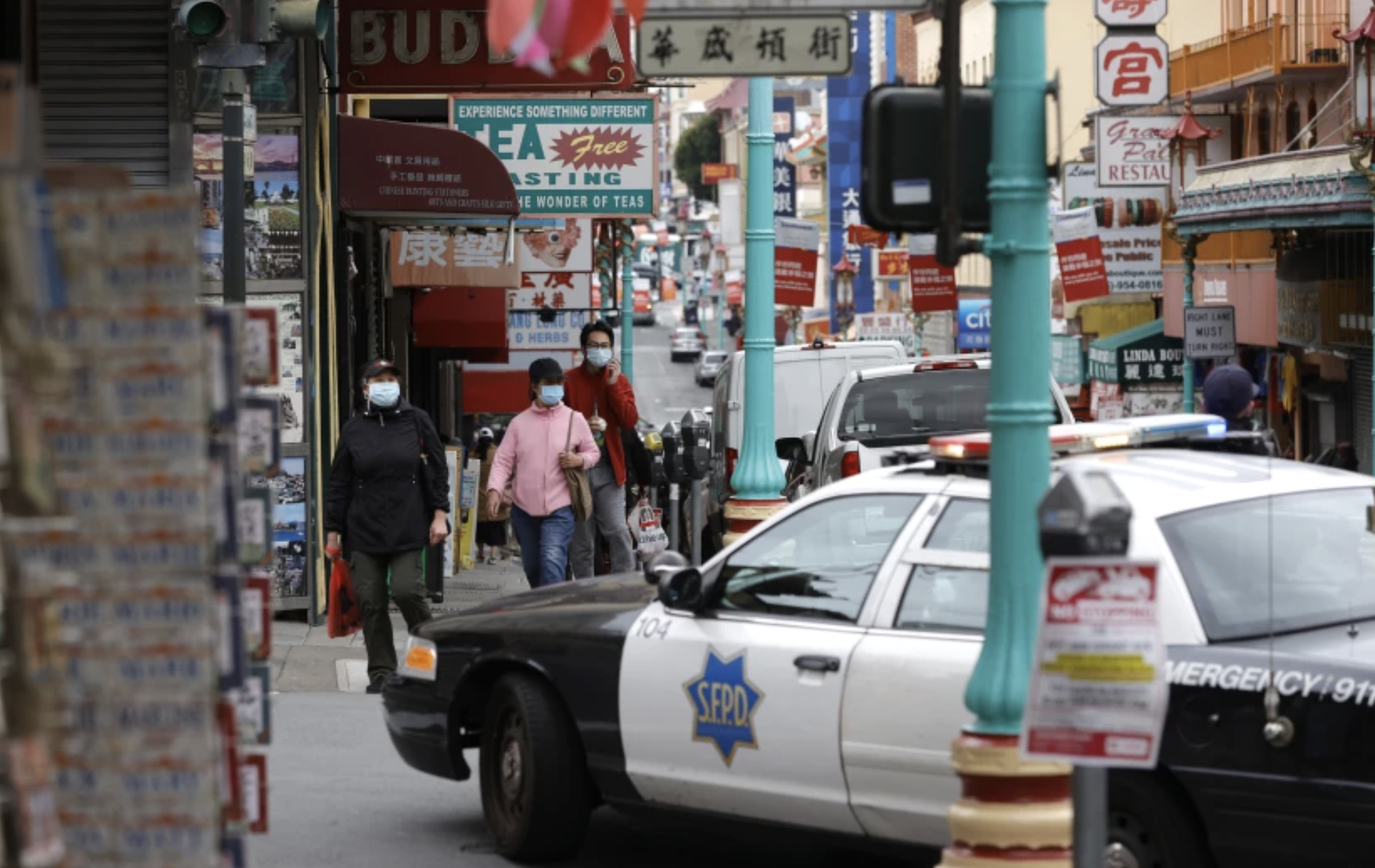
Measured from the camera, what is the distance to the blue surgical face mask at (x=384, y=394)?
12102 mm

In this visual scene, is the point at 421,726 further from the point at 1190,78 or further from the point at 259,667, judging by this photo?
the point at 1190,78

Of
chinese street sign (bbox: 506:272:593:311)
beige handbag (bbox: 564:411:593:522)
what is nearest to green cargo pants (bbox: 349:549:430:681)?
beige handbag (bbox: 564:411:593:522)

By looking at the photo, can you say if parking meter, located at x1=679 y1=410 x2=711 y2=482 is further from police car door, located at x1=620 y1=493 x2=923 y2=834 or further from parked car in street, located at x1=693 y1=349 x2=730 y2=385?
parked car in street, located at x1=693 y1=349 x2=730 y2=385

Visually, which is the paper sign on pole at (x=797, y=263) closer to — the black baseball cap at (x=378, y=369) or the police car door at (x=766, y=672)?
the black baseball cap at (x=378, y=369)

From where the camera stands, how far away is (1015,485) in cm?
595

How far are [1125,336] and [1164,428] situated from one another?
1678 inches

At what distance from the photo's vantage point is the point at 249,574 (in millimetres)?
5402

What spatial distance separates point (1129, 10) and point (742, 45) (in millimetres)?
17325

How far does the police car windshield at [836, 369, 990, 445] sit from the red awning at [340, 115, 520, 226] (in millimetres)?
3478

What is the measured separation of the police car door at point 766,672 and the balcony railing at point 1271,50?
31.2 m

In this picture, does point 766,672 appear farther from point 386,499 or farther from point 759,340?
point 759,340

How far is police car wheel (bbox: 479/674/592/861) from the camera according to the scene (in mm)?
8273

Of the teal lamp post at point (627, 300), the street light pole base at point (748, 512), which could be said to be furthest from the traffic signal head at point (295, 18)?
the teal lamp post at point (627, 300)

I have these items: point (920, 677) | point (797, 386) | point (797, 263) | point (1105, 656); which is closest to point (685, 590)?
point (920, 677)
